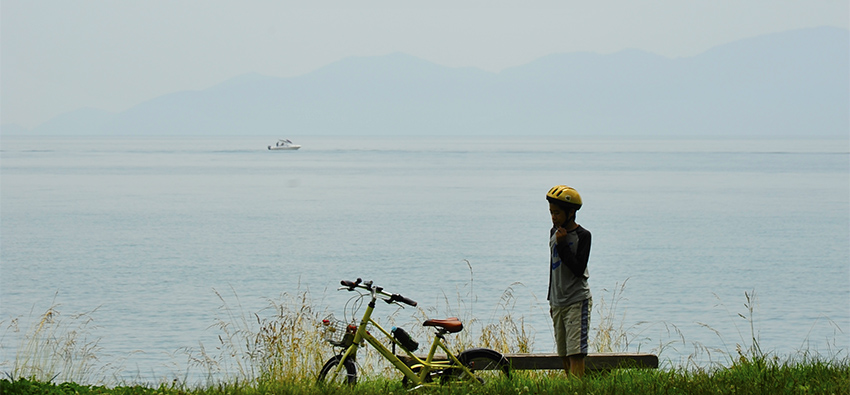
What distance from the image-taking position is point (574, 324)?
7.50 metres

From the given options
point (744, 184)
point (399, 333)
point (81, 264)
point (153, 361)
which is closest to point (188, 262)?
point (81, 264)

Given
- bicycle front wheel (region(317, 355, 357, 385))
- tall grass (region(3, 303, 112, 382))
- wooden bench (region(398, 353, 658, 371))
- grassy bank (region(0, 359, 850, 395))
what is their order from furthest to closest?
tall grass (region(3, 303, 112, 382))
wooden bench (region(398, 353, 658, 371))
bicycle front wheel (region(317, 355, 357, 385))
grassy bank (region(0, 359, 850, 395))

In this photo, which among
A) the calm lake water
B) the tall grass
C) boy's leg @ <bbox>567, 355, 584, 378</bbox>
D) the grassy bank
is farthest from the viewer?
the calm lake water

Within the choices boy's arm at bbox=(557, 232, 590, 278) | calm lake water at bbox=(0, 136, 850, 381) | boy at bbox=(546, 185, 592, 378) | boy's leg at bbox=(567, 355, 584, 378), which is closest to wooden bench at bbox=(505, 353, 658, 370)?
boy's leg at bbox=(567, 355, 584, 378)

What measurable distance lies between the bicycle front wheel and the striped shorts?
1762 mm

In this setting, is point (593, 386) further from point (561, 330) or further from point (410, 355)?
Answer: point (410, 355)

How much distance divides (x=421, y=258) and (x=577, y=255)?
74.2ft

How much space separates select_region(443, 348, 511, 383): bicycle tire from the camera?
7.53 m

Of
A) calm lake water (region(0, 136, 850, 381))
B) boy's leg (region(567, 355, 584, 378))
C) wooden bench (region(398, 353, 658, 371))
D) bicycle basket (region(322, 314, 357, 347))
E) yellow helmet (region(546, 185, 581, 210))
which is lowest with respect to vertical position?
calm lake water (region(0, 136, 850, 381))

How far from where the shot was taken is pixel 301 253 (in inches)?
1244

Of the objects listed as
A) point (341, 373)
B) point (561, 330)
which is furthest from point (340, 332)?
point (561, 330)

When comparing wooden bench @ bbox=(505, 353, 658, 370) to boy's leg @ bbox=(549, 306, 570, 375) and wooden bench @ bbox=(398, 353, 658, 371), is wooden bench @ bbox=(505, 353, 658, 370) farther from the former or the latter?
boy's leg @ bbox=(549, 306, 570, 375)

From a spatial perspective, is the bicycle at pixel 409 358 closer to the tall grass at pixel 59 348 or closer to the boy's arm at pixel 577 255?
the boy's arm at pixel 577 255

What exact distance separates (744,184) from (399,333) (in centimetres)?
6831
